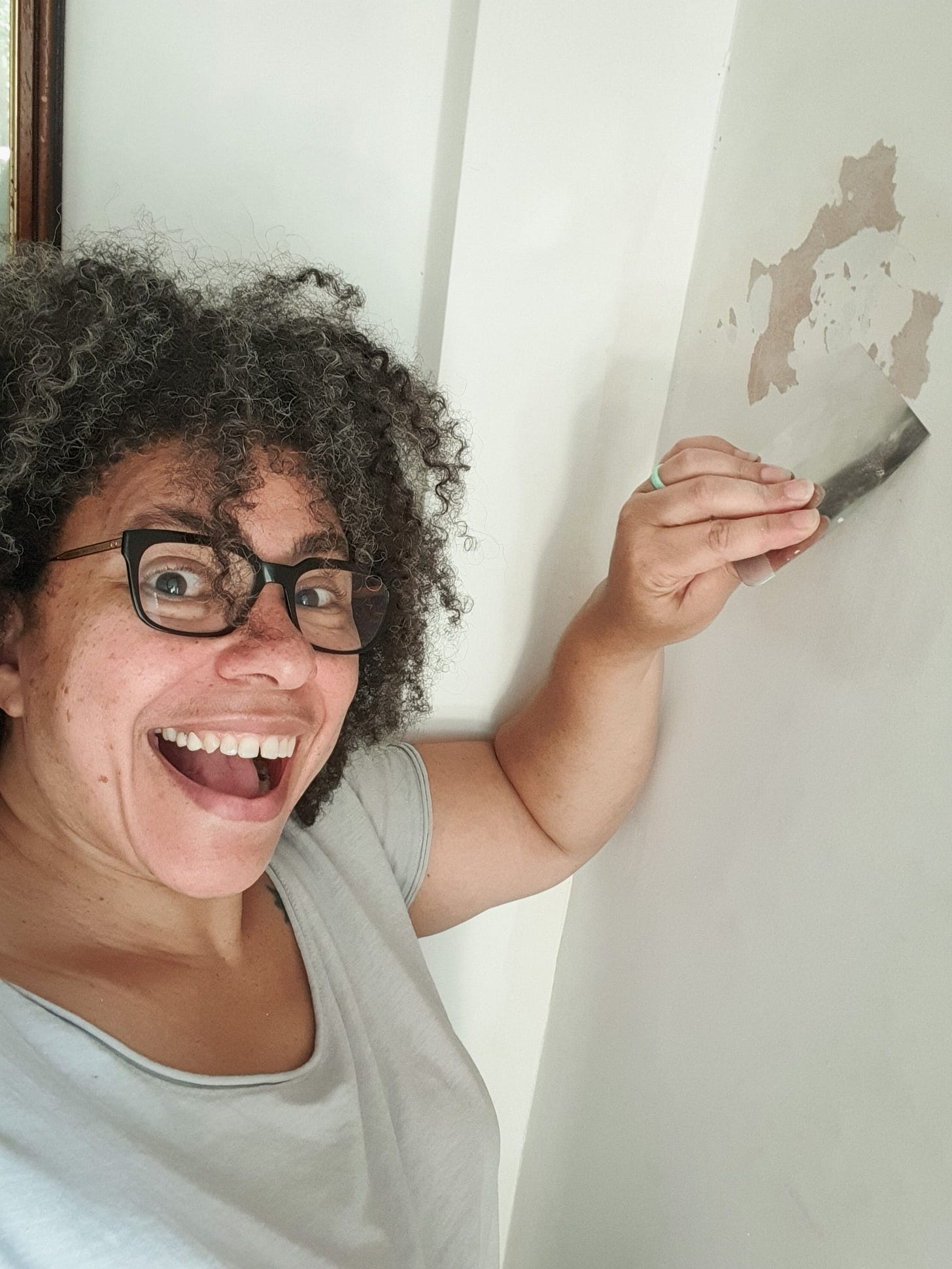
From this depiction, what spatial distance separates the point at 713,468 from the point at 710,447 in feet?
0.20

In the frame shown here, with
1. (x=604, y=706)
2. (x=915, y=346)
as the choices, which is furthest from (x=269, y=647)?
(x=915, y=346)

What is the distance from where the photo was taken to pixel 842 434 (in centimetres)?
100

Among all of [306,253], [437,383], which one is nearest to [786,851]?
[437,383]

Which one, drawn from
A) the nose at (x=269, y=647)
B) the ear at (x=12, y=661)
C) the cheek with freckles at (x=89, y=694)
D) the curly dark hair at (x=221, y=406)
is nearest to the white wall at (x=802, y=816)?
the curly dark hair at (x=221, y=406)

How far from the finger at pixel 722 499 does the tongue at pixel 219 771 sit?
1.93 feet

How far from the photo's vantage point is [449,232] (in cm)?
146

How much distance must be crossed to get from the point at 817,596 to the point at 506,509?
0.59 m

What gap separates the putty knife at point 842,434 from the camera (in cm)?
95

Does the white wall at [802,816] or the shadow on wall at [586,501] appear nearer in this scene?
the white wall at [802,816]

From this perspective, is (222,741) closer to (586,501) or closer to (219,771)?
(219,771)

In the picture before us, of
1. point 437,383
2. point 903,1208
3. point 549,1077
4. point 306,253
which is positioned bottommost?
point 549,1077

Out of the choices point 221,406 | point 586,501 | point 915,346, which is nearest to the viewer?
point 915,346

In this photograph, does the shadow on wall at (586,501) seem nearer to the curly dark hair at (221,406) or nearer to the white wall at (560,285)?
the white wall at (560,285)

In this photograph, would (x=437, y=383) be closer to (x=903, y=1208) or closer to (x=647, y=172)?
(x=647, y=172)
